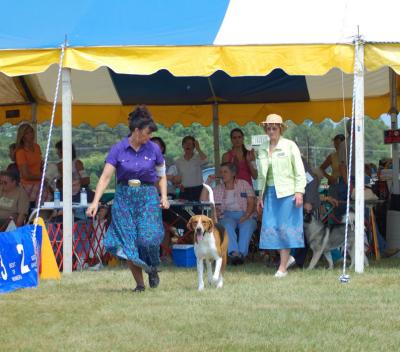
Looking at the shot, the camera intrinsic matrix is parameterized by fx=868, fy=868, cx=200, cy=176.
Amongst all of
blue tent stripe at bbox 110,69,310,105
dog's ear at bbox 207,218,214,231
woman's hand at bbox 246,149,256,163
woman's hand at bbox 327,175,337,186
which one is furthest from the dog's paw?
blue tent stripe at bbox 110,69,310,105

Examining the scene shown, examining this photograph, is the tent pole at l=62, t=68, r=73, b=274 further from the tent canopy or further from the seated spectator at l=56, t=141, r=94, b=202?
the seated spectator at l=56, t=141, r=94, b=202

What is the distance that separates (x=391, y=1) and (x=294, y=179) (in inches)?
89.2

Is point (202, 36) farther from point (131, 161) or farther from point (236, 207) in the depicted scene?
point (236, 207)

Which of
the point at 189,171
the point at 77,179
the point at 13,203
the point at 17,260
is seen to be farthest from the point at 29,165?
the point at 17,260

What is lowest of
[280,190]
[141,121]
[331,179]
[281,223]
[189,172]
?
[281,223]

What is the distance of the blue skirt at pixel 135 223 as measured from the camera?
25.8 ft

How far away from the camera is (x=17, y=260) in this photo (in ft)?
27.7

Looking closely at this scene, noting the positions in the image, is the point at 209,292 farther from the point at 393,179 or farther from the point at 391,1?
the point at 393,179

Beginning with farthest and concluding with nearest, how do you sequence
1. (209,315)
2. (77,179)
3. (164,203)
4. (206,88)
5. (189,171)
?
1. (206,88)
2. (189,171)
3. (77,179)
4. (164,203)
5. (209,315)

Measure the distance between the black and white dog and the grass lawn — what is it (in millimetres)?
741

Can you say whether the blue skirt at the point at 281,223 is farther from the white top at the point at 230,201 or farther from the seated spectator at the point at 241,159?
the seated spectator at the point at 241,159

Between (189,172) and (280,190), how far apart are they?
163 inches

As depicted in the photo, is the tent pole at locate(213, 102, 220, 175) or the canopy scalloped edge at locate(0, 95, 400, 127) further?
the tent pole at locate(213, 102, 220, 175)

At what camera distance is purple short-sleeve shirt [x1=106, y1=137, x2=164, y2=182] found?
7.83 m
